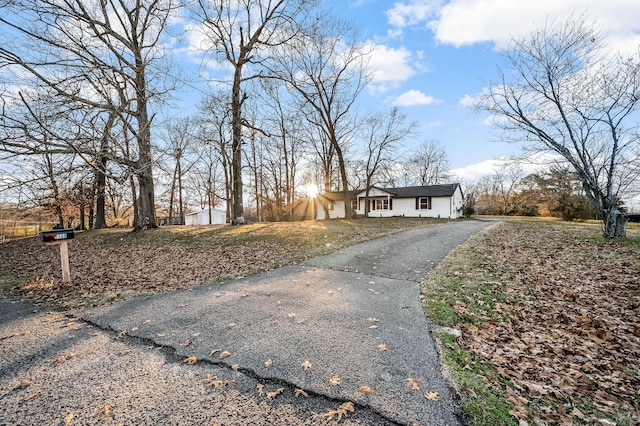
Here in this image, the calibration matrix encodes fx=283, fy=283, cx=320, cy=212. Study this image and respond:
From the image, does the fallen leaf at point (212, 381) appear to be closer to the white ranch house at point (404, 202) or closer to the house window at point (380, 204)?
the white ranch house at point (404, 202)

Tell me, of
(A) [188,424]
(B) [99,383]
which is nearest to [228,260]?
(B) [99,383]

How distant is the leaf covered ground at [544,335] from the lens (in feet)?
8.41

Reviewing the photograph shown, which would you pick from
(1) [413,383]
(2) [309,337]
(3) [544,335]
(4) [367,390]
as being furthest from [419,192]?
(4) [367,390]

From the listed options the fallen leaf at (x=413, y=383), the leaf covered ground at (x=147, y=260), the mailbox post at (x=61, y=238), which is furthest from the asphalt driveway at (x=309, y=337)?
the mailbox post at (x=61, y=238)

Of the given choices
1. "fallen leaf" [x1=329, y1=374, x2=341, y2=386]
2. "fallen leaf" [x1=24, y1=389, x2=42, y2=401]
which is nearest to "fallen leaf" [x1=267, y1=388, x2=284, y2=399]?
"fallen leaf" [x1=329, y1=374, x2=341, y2=386]

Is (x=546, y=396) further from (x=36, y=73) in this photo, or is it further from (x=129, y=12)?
(x=129, y=12)

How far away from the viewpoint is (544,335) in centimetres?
394

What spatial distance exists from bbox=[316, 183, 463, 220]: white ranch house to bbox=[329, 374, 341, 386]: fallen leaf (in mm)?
28660

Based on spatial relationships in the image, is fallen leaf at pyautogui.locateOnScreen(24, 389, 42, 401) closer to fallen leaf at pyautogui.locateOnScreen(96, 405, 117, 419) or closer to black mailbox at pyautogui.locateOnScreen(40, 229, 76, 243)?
fallen leaf at pyautogui.locateOnScreen(96, 405, 117, 419)

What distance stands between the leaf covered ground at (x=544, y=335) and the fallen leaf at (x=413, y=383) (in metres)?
0.39

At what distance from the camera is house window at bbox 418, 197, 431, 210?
30203 mm

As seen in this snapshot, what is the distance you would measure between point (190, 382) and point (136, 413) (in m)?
0.49

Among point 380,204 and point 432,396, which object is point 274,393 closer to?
point 432,396

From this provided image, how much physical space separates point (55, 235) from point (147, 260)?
→ 3424 millimetres
